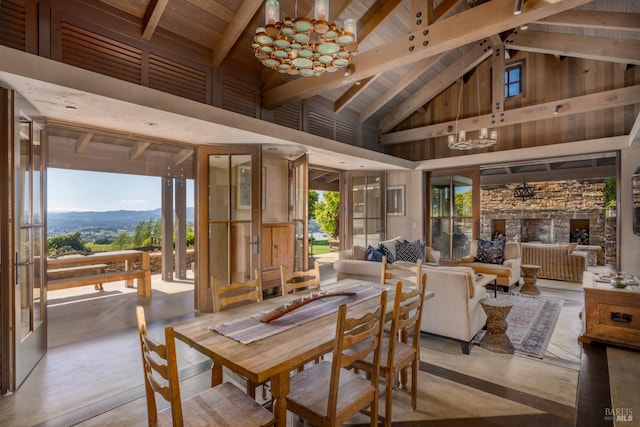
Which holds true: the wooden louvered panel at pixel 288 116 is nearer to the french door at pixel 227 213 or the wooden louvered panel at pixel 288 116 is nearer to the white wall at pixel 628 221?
the french door at pixel 227 213

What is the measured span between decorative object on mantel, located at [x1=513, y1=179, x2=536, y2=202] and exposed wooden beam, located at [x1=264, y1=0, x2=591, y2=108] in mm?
8255

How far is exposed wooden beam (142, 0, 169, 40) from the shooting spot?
3.19 m

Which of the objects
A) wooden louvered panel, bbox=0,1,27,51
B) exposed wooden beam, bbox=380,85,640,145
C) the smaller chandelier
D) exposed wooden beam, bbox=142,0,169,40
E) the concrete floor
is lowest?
the concrete floor

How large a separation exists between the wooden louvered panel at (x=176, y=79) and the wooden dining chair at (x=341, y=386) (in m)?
3.43

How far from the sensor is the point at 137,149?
16.8 feet

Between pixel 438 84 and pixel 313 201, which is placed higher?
pixel 438 84

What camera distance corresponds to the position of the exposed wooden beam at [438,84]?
6031 millimetres

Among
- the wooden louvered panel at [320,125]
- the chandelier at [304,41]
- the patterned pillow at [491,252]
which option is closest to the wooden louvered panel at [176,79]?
the chandelier at [304,41]

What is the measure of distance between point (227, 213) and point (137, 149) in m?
1.91

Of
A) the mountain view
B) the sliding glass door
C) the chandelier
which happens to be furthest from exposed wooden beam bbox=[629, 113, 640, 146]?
the mountain view

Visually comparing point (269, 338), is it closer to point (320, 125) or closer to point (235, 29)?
point (235, 29)

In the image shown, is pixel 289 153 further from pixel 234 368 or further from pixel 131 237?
pixel 234 368

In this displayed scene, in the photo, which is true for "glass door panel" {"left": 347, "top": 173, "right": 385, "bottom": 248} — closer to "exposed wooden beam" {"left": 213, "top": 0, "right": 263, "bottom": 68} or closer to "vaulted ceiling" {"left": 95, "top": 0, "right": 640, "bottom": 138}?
"vaulted ceiling" {"left": 95, "top": 0, "right": 640, "bottom": 138}

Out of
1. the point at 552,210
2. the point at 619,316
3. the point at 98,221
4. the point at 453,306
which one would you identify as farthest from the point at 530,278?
the point at 98,221
